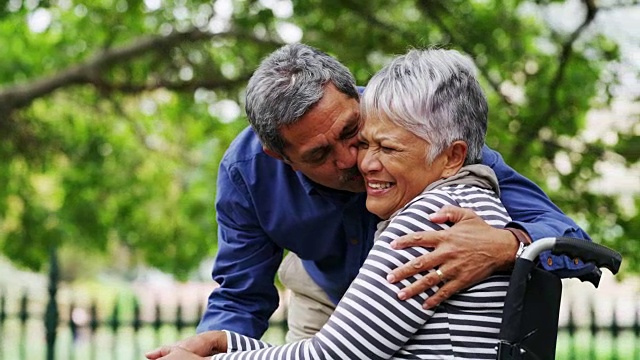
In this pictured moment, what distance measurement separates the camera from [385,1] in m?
8.12

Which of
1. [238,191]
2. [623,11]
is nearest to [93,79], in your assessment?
[623,11]

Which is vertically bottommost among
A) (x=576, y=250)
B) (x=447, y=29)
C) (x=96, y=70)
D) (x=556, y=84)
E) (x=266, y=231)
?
(x=576, y=250)

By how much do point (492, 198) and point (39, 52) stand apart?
8.78m

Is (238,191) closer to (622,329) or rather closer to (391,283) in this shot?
(391,283)

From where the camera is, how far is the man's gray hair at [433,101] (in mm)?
2340

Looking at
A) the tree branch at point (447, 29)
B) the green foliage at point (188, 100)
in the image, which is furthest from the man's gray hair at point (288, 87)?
the tree branch at point (447, 29)

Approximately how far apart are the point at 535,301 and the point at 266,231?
1.19 metres

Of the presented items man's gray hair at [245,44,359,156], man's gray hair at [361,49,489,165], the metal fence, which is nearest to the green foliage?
the metal fence

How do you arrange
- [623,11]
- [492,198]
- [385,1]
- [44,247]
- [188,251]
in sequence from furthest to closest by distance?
[188,251] < [44,247] < [385,1] < [623,11] < [492,198]

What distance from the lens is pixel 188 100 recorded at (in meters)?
9.91

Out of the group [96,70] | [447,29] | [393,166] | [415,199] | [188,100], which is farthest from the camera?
[188,100]

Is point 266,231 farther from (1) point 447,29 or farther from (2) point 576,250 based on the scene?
(1) point 447,29

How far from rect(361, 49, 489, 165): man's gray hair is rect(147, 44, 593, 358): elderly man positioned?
0.73ft

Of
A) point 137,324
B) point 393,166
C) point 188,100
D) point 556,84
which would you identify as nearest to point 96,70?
point 188,100
